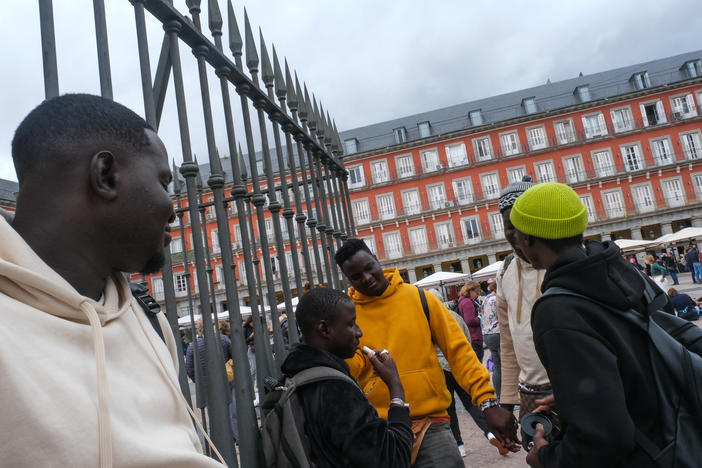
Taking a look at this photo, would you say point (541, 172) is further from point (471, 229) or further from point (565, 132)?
point (471, 229)

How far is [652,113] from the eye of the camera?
31984 mm

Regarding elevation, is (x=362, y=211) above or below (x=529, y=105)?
below

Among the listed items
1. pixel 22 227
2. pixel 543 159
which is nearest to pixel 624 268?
pixel 22 227

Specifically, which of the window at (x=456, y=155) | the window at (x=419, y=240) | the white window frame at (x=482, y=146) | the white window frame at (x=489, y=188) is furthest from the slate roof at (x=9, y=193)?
the white window frame at (x=482, y=146)

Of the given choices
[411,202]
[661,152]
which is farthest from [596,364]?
[661,152]

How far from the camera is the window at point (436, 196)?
33.1 meters

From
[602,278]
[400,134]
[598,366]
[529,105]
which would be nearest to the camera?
[598,366]

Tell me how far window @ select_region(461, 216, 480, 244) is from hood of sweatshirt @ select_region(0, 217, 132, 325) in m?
32.6

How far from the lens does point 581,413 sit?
148 cm

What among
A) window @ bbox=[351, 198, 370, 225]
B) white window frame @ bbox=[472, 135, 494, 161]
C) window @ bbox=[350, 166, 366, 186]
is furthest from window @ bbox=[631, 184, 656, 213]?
window @ bbox=[350, 166, 366, 186]

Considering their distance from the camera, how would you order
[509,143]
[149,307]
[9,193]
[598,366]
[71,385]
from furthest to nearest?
[509,143]
[9,193]
[598,366]
[149,307]
[71,385]

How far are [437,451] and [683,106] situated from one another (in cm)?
3756

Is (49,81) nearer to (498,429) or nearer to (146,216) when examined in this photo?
(146,216)

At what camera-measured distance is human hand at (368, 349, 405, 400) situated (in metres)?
2.12
